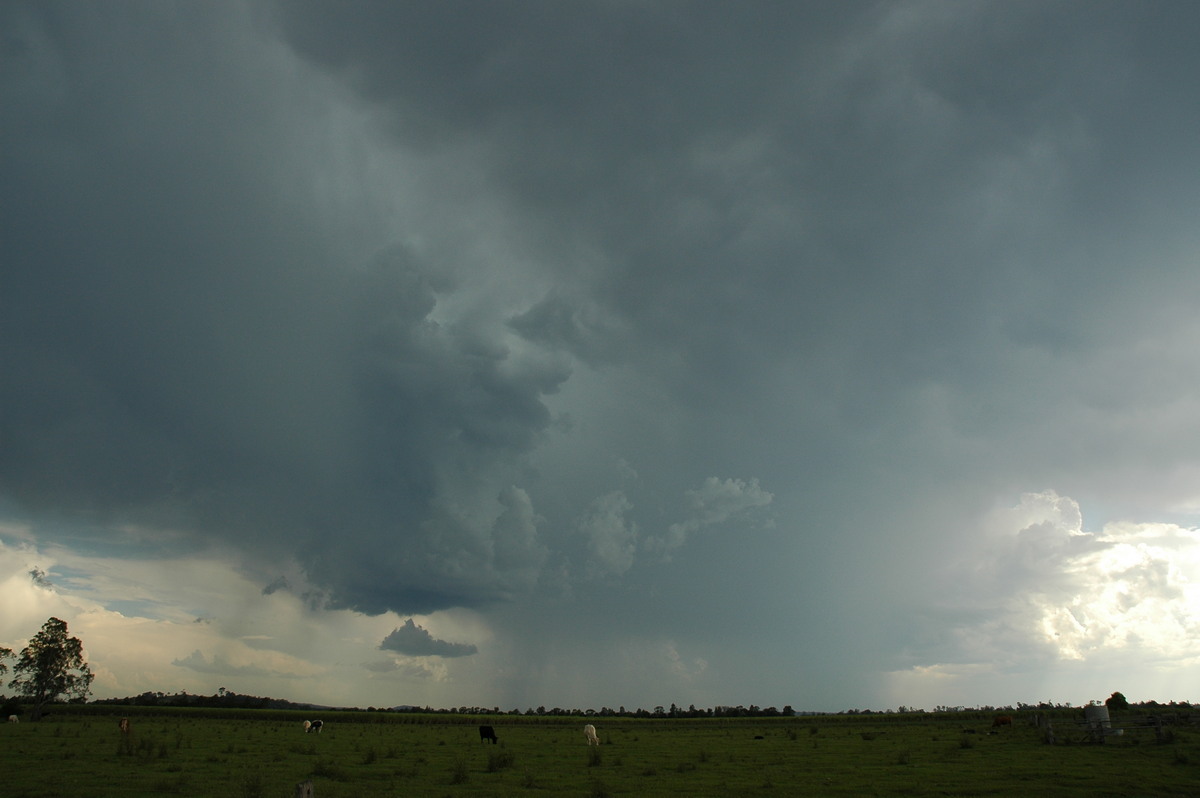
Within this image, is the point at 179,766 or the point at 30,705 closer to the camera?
the point at 179,766

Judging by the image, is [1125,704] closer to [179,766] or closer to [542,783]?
[542,783]

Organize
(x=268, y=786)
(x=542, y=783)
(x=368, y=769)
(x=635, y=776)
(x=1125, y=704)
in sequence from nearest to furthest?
1. (x=268, y=786)
2. (x=542, y=783)
3. (x=635, y=776)
4. (x=368, y=769)
5. (x=1125, y=704)

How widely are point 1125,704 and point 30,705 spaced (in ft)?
642

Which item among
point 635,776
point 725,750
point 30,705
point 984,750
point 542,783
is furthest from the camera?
point 30,705

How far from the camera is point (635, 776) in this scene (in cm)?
2942

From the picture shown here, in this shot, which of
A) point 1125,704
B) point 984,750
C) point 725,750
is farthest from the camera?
point 1125,704

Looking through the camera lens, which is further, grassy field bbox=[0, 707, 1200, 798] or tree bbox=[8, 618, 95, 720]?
tree bbox=[8, 618, 95, 720]

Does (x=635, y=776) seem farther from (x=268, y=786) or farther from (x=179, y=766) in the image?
(x=179, y=766)

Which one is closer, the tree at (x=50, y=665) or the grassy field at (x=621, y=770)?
the grassy field at (x=621, y=770)

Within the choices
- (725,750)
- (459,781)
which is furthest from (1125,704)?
(459,781)

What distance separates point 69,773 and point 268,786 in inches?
409

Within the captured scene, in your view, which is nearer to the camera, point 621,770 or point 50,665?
point 621,770

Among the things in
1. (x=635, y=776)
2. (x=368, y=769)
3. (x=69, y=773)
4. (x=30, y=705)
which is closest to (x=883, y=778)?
(x=635, y=776)

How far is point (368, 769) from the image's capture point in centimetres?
3141
